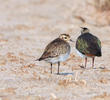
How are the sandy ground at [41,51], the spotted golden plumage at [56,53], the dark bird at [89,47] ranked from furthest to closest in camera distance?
the dark bird at [89,47] < the spotted golden plumage at [56,53] < the sandy ground at [41,51]

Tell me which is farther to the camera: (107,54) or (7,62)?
(107,54)

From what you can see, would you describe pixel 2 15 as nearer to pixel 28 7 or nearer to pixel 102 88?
pixel 28 7

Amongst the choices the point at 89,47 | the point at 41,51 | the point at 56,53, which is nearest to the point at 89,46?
the point at 89,47

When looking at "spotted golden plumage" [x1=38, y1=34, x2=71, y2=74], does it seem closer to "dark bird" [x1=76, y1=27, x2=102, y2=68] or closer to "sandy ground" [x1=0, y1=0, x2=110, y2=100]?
"sandy ground" [x1=0, y1=0, x2=110, y2=100]

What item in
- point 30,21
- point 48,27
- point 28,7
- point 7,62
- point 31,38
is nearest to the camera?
point 7,62

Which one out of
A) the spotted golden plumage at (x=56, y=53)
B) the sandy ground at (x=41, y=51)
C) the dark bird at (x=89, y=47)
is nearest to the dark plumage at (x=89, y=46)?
the dark bird at (x=89, y=47)

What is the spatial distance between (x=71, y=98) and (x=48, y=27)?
1255 centimetres

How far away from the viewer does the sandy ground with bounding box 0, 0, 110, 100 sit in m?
10.4

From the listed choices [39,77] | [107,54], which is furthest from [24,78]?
[107,54]

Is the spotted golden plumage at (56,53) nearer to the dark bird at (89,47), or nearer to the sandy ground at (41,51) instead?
the sandy ground at (41,51)

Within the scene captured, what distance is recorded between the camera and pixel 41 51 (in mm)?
16719

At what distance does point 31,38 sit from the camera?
19.4 meters

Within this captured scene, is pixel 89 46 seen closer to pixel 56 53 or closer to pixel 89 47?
pixel 89 47

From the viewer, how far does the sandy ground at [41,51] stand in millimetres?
10406
